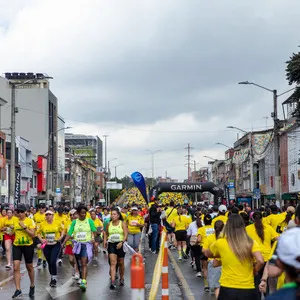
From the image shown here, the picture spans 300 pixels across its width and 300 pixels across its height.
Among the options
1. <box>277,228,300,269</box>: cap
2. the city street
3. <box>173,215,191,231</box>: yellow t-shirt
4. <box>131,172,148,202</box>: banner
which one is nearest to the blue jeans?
<box>131,172,148,202</box>: banner

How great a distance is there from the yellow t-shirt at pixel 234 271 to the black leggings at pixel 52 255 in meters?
7.50

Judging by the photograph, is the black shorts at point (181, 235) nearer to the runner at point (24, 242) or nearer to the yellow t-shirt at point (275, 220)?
the yellow t-shirt at point (275, 220)

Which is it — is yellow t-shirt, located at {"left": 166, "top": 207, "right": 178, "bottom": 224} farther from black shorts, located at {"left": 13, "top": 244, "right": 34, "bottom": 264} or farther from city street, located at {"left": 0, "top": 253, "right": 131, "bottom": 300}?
black shorts, located at {"left": 13, "top": 244, "right": 34, "bottom": 264}

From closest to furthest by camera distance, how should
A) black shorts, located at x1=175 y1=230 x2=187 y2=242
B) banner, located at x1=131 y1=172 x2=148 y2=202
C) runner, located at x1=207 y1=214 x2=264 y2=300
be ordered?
runner, located at x1=207 y1=214 x2=264 y2=300, black shorts, located at x1=175 y1=230 x2=187 y2=242, banner, located at x1=131 y1=172 x2=148 y2=202

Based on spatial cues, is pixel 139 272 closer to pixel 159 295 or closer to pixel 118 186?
pixel 159 295

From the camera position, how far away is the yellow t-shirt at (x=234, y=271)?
23.0 feet

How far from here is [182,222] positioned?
2106cm

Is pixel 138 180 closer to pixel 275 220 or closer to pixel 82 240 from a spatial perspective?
pixel 82 240

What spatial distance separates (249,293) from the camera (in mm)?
7008

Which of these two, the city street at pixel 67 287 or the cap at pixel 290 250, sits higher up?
the cap at pixel 290 250

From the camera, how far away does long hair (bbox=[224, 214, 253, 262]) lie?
7.07m

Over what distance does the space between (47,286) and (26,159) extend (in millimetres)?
62006

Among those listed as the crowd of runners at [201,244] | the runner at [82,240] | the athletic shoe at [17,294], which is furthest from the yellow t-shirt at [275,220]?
the athletic shoe at [17,294]

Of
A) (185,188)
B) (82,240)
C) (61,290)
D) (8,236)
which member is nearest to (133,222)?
(8,236)
